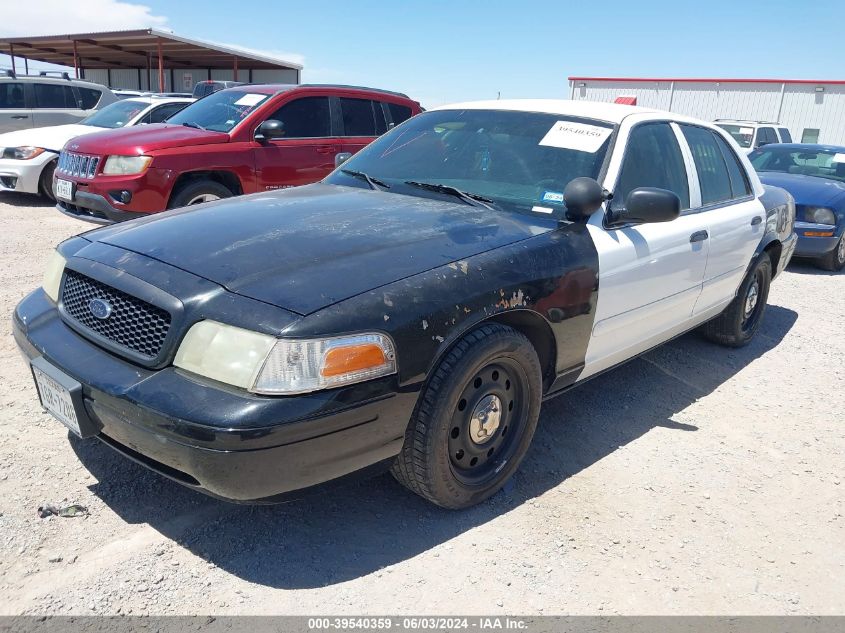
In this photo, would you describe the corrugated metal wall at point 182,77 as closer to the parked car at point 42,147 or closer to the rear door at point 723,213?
the parked car at point 42,147

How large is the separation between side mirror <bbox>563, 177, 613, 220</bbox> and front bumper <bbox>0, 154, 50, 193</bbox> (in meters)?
8.34

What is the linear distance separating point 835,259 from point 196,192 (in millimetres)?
7373

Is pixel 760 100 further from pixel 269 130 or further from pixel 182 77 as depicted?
pixel 182 77

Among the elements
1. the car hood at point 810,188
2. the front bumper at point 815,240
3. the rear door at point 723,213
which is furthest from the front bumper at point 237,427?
the car hood at point 810,188

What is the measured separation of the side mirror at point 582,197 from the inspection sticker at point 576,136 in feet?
1.34

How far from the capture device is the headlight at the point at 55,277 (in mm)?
2891

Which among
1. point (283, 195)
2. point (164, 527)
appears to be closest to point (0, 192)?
point (283, 195)

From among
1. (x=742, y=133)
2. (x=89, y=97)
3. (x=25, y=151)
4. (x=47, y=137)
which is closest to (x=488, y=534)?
(x=25, y=151)

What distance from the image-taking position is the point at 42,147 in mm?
9133

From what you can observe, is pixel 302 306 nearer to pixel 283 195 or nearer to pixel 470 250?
pixel 470 250

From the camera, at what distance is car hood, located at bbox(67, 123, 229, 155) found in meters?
6.52

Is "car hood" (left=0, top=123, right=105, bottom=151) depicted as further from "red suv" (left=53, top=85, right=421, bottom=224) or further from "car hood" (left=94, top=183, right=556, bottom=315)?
"car hood" (left=94, top=183, right=556, bottom=315)

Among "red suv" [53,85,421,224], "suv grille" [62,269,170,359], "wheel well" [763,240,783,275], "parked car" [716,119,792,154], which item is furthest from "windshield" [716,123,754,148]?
"suv grille" [62,269,170,359]

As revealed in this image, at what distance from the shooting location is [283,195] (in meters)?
3.59
